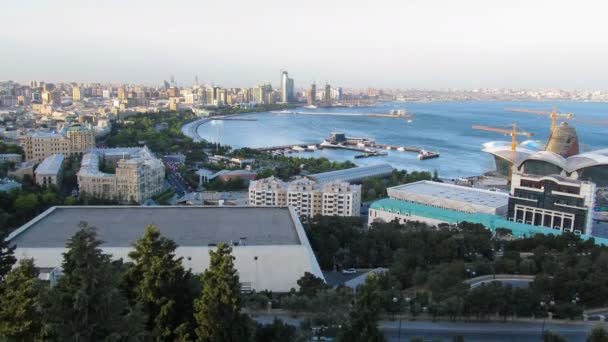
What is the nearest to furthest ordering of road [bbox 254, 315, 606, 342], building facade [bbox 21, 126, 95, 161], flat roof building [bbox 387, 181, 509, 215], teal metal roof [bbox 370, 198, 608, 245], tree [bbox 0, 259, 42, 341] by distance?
tree [bbox 0, 259, 42, 341]
road [bbox 254, 315, 606, 342]
teal metal roof [bbox 370, 198, 608, 245]
flat roof building [bbox 387, 181, 509, 215]
building facade [bbox 21, 126, 95, 161]

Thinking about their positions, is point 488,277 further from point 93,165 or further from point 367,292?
point 93,165

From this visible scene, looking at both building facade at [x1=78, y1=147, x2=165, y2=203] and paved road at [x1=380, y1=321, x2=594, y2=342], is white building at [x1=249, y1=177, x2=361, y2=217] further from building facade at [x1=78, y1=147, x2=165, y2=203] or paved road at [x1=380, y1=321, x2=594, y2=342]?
paved road at [x1=380, y1=321, x2=594, y2=342]

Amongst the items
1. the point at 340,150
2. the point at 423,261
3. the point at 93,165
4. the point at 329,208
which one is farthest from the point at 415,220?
the point at 340,150

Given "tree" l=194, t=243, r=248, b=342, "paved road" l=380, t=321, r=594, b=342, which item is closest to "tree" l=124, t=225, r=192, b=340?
"tree" l=194, t=243, r=248, b=342

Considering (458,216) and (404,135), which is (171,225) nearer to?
(458,216)

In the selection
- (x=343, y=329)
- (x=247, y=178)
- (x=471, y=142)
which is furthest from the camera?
(x=471, y=142)

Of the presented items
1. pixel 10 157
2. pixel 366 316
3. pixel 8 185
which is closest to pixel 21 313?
pixel 366 316
